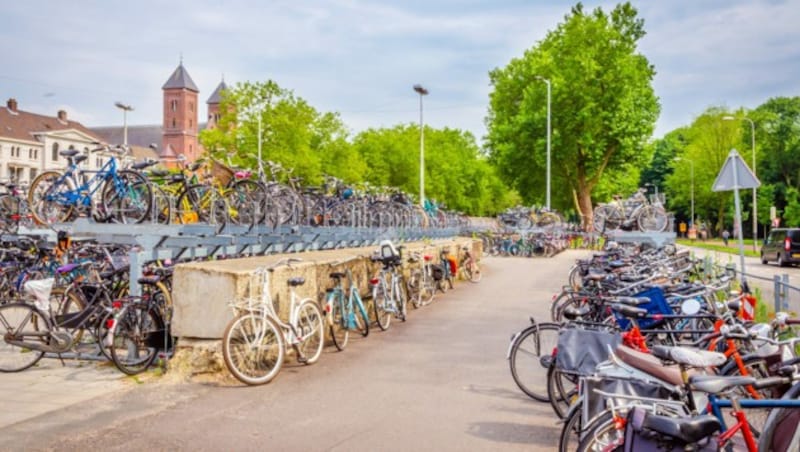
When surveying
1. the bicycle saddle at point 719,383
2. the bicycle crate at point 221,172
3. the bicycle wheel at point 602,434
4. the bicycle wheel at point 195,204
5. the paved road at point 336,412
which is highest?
the bicycle crate at point 221,172

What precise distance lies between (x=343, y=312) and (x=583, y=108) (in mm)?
29331

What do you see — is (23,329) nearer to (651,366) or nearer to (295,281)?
(295,281)

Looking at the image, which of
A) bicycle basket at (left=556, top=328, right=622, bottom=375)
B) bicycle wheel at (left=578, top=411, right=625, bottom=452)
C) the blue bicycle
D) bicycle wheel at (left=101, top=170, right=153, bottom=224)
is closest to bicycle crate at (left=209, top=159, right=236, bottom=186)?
the blue bicycle

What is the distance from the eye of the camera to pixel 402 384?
668 cm

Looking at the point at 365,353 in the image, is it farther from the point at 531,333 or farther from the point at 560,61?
the point at 560,61

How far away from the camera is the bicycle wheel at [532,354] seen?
5.76m

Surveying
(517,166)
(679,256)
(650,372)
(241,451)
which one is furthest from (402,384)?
(517,166)

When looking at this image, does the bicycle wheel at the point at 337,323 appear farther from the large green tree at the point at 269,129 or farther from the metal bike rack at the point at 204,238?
the large green tree at the point at 269,129

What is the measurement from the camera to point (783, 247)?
26.6 meters

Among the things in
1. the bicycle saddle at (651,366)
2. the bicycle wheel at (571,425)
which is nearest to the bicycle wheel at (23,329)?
the bicycle wheel at (571,425)

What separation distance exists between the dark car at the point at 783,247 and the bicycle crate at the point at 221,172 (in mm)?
21719

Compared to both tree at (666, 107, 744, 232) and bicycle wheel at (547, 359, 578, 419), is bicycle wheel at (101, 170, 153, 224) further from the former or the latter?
tree at (666, 107, 744, 232)

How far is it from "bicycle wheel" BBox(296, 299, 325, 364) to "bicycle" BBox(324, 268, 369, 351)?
41 centimetres

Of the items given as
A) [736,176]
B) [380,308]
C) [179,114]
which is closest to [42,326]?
[380,308]
